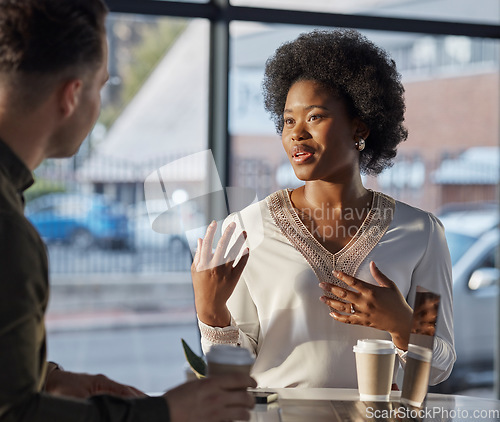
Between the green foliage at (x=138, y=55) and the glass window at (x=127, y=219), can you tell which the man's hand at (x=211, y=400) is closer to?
the glass window at (x=127, y=219)

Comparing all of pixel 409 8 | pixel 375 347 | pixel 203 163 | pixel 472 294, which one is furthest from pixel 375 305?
pixel 472 294

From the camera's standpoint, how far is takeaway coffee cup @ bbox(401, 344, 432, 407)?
131cm

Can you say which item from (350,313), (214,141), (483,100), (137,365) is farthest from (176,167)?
(137,365)

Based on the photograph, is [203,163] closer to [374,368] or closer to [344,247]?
[344,247]

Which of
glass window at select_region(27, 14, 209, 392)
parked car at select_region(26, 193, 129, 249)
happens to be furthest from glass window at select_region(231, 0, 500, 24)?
parked car at select_region(26, 193, 129, 249)

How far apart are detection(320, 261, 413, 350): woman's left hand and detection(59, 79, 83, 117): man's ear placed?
724 millimetres

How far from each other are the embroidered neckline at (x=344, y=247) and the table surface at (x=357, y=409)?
0.33 metres

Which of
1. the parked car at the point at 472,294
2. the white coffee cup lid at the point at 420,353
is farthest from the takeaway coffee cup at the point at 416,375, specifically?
the parked car at the point at 472,294

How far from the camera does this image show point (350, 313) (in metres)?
1.54

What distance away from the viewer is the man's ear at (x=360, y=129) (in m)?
1.79

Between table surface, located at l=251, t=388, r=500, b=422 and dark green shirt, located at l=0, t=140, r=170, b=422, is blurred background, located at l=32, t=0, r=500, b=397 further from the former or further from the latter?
dark green shirt, located at l=0, t=140, r=170, b=422

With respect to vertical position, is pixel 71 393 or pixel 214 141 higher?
pixel 214 141

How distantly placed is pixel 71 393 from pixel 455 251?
3246 millimetres

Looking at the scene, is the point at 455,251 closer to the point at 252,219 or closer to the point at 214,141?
the point at 214,141
